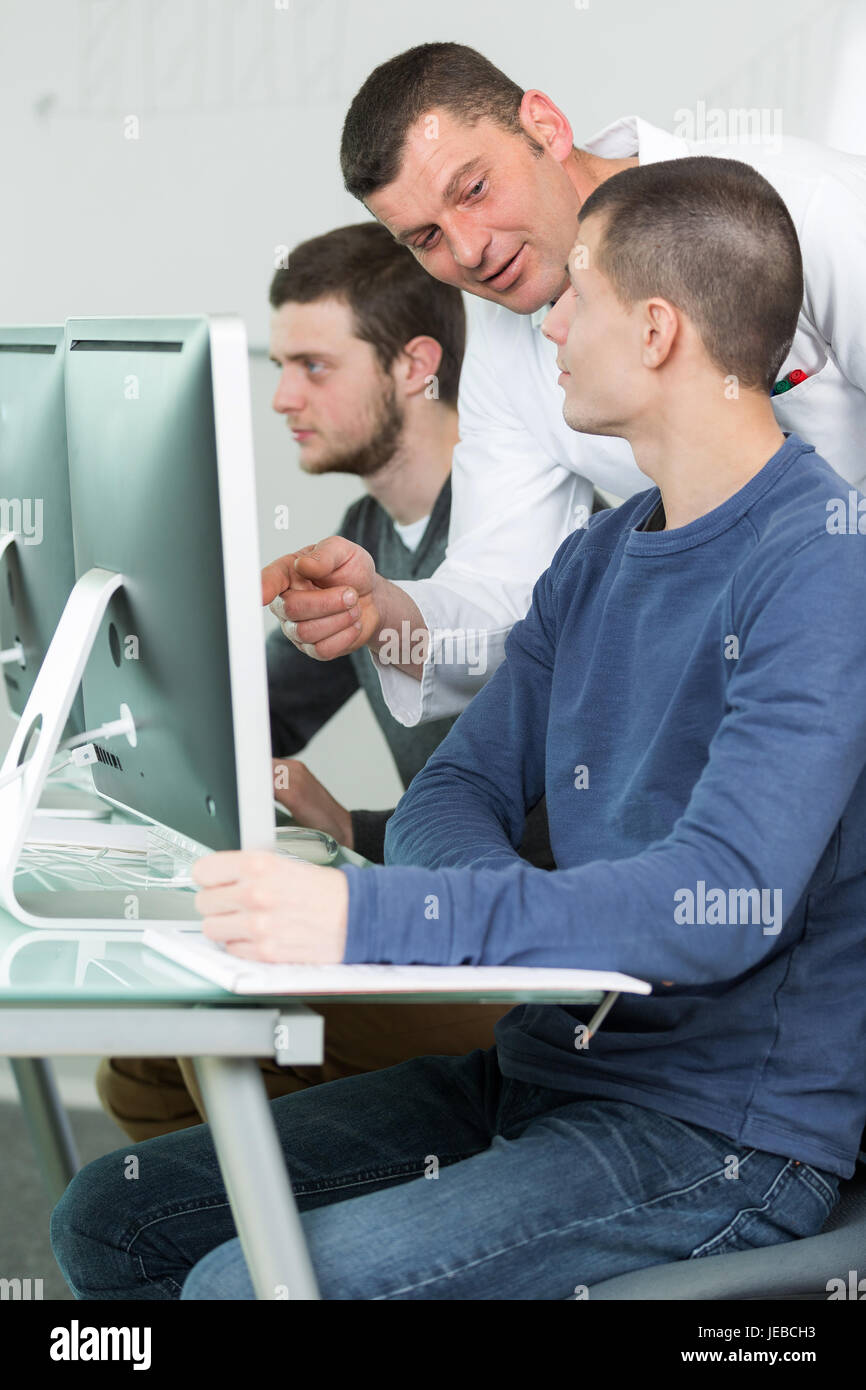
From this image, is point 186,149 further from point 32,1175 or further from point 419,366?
point 32,1175

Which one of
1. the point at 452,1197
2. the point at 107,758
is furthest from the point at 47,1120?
the point at 452,1197

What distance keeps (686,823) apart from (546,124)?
1036 mm

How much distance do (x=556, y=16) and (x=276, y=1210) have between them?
83.2 inches

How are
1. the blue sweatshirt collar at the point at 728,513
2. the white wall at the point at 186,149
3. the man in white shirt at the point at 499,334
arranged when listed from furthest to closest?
the white wall at the point at 186,149 < the man in white shirt at the point at 499,334 < the blue sweatshirt collar at the point at 728,513

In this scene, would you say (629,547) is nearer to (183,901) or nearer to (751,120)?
(183,901)

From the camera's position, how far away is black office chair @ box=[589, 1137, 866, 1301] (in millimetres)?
887

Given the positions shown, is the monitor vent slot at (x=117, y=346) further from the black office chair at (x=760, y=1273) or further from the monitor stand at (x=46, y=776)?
the black office chair at (x=760, y=1273)

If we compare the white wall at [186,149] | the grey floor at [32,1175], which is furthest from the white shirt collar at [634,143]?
the grey floor at [32,1175]

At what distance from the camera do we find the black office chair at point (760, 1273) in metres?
0.89

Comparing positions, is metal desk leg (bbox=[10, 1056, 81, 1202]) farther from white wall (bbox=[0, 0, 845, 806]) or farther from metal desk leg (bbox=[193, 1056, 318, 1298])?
white wall (bbox=[0, 0, 845, 806])

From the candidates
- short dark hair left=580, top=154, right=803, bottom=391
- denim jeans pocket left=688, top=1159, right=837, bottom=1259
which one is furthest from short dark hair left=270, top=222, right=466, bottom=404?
denim jeans pocket left=688, top=1159, right=837, bottom=1259

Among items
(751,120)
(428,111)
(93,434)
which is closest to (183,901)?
(93,434)

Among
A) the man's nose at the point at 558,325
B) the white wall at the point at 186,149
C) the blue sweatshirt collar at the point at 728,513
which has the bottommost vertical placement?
the blue sweatshirt collar at the point at 728,513

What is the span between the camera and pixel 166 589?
93 centimetres
